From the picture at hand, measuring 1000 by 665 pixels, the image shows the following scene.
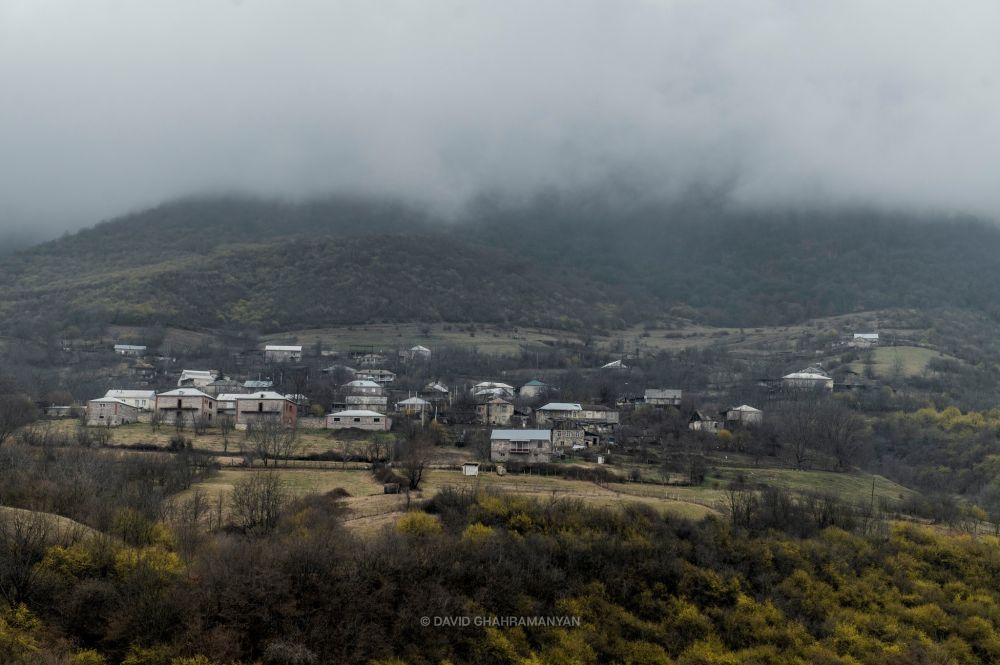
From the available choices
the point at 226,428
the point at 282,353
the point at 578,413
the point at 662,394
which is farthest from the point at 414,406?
the point at 282,353

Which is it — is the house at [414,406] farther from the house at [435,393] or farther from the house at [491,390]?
the house at [491,390]

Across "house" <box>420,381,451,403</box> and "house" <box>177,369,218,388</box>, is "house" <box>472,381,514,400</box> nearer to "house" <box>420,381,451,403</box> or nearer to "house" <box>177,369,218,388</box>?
"house" <box>420,381,451,403</box>

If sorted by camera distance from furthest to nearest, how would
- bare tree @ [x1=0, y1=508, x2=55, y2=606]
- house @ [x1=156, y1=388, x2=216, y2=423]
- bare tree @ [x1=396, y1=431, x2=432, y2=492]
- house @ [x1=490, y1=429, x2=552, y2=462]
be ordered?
house @ [x1=156, y1=388, x2=216, y2=423], house @ [x1=490, y1=429, x2=552, y2=462], bare tree @ [x1=396, y1=431, x2=432, y2=492], bare tree @ [x1=0, y1=508, x2=55, y2=606]

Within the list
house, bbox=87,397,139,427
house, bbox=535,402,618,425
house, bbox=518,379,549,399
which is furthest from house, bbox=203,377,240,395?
house, bbox=535,402,618,425

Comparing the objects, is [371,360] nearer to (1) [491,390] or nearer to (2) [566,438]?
(1) [491,390]

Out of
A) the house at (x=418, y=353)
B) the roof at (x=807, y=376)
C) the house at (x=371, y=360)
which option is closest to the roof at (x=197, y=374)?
the house at (x=371, y=360)

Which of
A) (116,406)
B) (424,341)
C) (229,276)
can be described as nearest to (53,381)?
(116,406)

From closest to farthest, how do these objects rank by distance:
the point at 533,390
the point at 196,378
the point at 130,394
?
the point at 130,394
the point at 196,378
the point at 533,390
